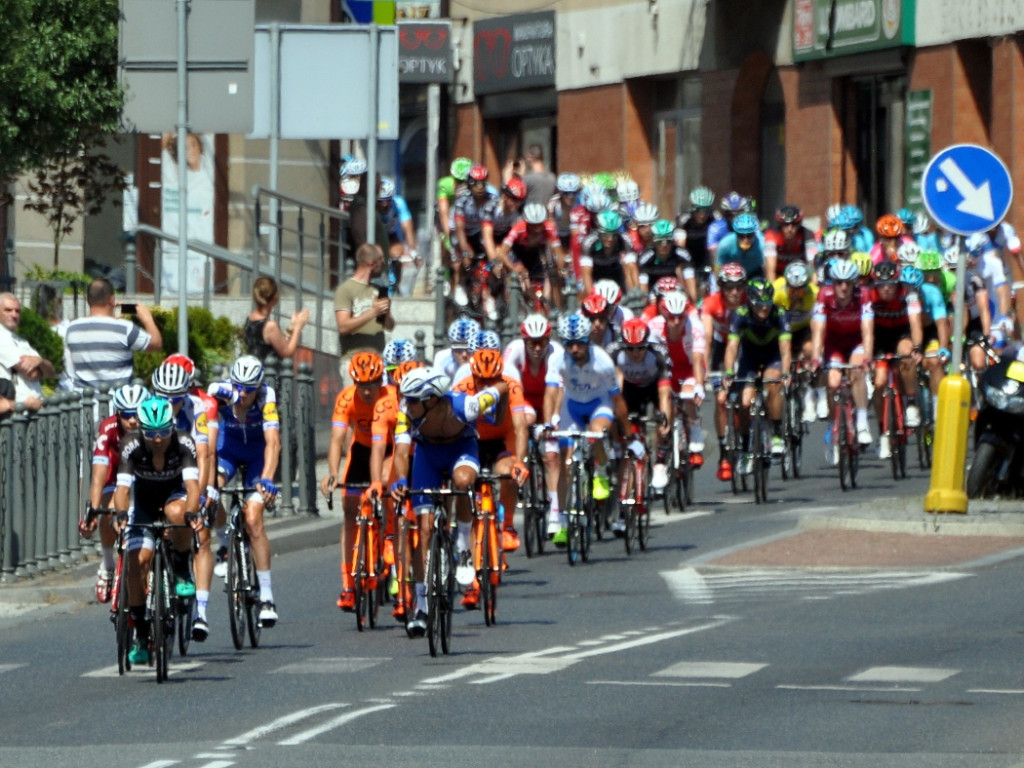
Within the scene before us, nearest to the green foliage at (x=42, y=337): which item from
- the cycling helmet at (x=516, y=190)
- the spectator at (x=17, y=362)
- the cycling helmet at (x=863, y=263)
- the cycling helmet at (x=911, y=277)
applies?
the spectator at (x=17, y=362)

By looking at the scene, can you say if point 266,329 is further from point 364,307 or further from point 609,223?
point 609,223

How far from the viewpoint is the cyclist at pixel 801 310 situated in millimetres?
23109

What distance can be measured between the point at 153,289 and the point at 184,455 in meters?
14.6

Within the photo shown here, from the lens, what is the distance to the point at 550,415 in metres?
19.0

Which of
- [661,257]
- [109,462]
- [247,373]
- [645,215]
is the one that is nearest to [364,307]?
[661,257]

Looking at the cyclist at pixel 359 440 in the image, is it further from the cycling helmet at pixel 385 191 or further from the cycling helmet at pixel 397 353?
the cycling helmet at pixel 385 191

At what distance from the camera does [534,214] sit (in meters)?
27.4

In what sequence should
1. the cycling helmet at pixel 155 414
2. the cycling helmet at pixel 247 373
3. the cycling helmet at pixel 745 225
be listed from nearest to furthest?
the cycling helmet at pixel 155 414, the cycling helmet at pixel 247 373, the cycling helmet at pixel 745 225

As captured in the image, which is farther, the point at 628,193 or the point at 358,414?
the point at 628,193

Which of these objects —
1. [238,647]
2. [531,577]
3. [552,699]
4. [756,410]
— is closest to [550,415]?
[531,577]

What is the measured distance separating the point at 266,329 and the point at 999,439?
563cm

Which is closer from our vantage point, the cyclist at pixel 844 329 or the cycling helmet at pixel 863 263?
the cyclist at pixel 844 329

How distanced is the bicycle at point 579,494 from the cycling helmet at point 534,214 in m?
8.37

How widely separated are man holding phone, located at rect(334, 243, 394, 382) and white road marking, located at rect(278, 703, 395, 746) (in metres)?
9.95
